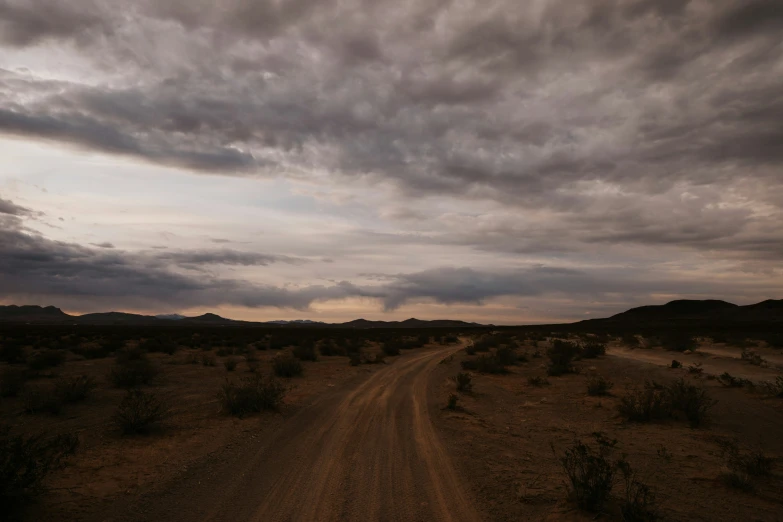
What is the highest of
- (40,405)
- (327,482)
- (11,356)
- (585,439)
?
(11,356)

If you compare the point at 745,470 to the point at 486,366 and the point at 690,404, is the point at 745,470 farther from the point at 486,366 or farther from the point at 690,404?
the point at 486,366

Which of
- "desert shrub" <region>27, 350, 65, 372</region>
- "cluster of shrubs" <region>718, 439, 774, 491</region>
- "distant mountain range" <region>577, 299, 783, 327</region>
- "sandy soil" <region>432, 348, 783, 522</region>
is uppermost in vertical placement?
"distant mountain range" <region>577, 299, 783, 327</region>

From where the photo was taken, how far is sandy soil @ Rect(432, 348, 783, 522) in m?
6.32

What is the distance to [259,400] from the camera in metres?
12.7

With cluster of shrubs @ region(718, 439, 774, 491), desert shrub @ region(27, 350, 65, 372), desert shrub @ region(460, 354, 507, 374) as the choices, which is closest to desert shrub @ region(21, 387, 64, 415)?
desert shrub @ region(27, 350, 65, 372)

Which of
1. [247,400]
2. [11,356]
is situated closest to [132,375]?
[247,400]

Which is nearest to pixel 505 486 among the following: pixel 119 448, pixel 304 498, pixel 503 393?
pixel 304 498

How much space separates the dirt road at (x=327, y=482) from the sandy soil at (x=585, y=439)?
635 mm

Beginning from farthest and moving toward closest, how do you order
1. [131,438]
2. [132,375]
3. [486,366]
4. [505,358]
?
[505,358] < [486,366] < [132,375] < [131,438]

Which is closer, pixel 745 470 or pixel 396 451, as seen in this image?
pixel 745 470

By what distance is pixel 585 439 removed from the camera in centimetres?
1024

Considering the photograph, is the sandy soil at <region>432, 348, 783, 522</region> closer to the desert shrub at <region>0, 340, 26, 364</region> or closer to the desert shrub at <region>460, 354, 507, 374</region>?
the desert shrub at <region>460, 354, 507, 374</region>

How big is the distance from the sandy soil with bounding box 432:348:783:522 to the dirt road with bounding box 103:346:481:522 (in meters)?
0.64

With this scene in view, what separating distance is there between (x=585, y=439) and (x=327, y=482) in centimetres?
664
